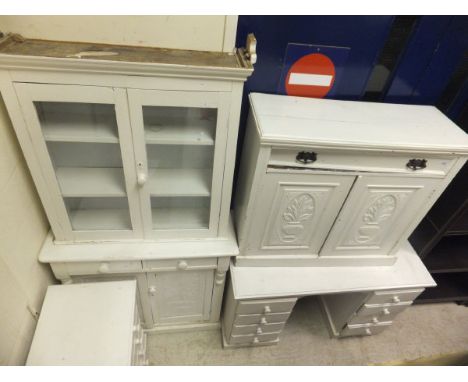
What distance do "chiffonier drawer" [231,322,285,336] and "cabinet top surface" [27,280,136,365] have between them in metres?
0.66

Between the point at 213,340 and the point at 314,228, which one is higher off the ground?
the point at 314,228

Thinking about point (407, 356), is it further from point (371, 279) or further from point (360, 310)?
point (371, 279)

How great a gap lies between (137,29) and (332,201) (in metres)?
1.05

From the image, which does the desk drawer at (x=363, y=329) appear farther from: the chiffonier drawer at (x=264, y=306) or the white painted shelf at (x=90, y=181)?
the white painted shelf at (x=90, y=181)

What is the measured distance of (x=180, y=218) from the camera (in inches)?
59.5

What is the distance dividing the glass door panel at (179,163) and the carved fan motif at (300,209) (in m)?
0.38

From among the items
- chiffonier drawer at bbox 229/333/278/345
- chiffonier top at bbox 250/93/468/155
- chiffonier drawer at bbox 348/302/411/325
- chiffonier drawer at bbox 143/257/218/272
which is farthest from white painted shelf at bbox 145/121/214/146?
chiffonier drawer at bbox 348/302/411/325

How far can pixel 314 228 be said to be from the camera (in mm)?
1423

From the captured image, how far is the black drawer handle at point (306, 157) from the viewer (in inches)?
45.6

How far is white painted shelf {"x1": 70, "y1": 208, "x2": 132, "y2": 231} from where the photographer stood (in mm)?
1394

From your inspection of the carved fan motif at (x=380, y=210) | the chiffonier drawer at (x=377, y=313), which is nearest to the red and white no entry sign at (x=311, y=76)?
the carved fan motif at (x=380, y=210)

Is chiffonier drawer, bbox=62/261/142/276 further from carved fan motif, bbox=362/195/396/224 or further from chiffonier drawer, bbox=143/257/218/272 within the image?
carved fan motif, bbox=362/195/396/224

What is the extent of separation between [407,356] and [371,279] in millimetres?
787
